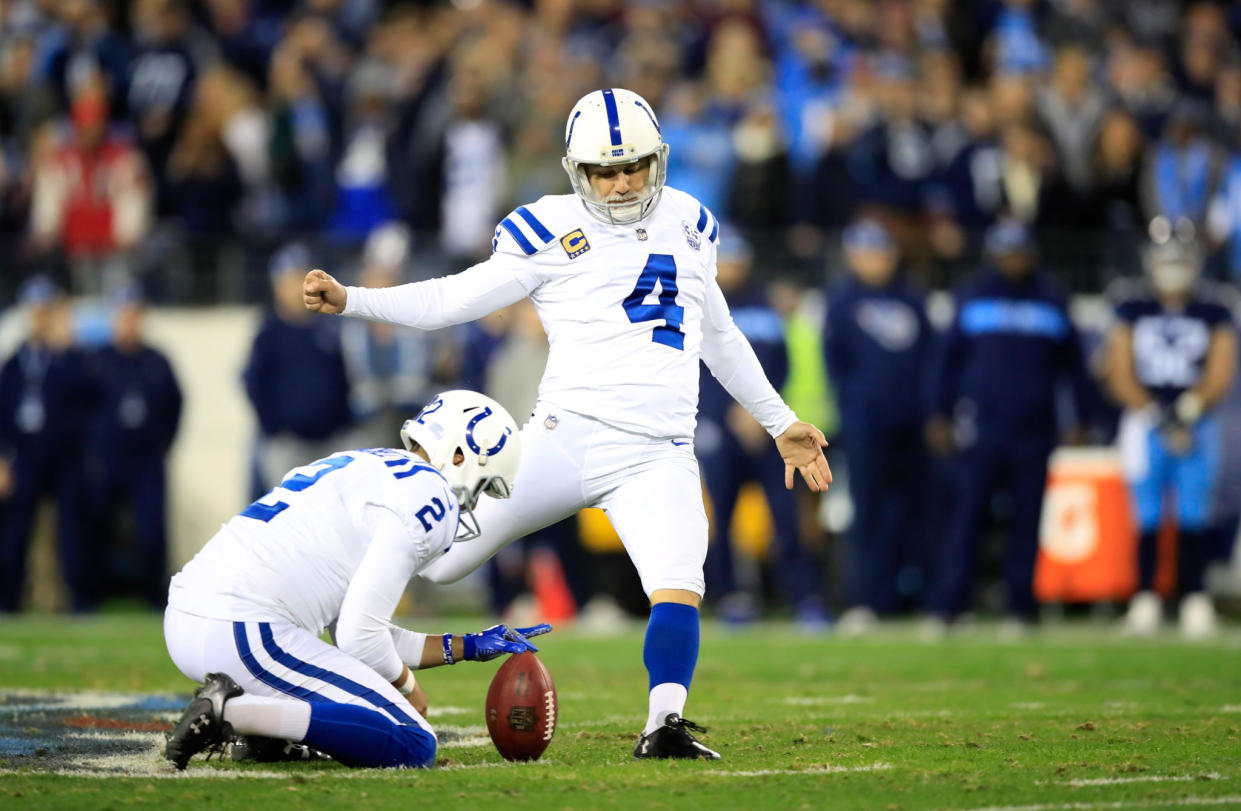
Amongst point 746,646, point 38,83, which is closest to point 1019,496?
point 746,646

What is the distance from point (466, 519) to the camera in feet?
18.9

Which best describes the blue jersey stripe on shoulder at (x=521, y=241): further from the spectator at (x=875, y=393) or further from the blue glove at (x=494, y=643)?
the spectator at (x=875, y=393)

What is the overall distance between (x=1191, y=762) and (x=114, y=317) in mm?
9382

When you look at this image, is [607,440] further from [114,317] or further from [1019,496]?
[114,317]

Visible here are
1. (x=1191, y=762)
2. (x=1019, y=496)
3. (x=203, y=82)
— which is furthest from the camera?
(x=203, y=82)

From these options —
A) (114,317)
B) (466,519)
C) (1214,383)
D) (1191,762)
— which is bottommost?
(1191,762)

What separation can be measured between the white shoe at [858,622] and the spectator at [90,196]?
630 centimetres

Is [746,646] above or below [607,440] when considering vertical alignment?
below

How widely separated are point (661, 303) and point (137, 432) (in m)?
Result: 7.69

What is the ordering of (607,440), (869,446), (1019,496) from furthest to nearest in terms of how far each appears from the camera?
(869,446) → (1019,496) → (607,440)

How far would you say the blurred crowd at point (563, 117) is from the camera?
1320cm

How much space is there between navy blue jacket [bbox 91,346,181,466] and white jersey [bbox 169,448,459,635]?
7603 millimetres

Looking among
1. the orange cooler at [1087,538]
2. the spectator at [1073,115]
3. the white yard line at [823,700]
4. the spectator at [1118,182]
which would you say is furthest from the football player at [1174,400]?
the white yard line at [823,700]

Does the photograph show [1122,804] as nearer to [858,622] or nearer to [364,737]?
[364,737]
